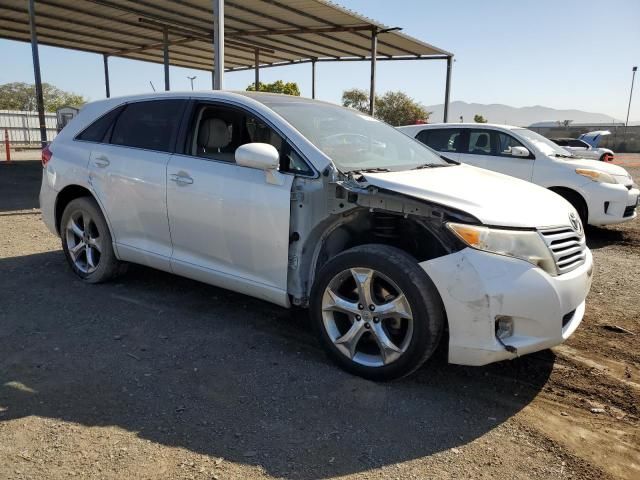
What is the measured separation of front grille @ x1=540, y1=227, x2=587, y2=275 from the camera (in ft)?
9.60

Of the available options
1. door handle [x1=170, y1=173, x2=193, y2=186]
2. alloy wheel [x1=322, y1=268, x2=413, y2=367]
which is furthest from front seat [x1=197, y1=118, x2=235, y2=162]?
alloy wheel [x1=322, y1=268, x2=413, y2=367]

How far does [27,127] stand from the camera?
30.1 m

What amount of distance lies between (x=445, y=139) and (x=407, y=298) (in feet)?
20.5

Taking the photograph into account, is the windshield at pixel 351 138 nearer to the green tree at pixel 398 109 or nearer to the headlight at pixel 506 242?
the headlight at pixel 506 242

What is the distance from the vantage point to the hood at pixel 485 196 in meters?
2.89

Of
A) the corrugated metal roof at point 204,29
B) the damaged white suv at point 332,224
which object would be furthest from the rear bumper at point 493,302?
the corrugated metal roof at point 204,29

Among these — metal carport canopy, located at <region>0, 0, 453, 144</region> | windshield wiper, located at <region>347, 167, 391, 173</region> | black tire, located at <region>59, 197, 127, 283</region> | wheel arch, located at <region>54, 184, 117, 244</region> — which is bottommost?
black tire, located at <region>59, 197, 127, 283</region>

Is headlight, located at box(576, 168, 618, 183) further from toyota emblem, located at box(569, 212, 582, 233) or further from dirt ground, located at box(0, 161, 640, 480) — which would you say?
toyota emblem, located at box(569, 212, 582, 233)

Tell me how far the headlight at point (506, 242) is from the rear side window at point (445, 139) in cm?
594

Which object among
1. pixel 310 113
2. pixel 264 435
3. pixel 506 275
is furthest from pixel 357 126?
pixel 264 435

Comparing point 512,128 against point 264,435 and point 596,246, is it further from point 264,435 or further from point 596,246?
point 264,435

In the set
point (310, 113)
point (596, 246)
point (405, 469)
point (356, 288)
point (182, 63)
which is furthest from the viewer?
point (182, 63)

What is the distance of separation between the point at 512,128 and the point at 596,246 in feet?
7.70

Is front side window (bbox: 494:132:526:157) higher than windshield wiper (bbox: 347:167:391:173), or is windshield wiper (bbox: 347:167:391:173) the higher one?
front side window (bbox: 494:132:526:157)
